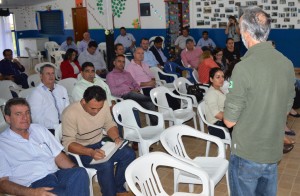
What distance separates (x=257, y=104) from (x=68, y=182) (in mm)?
1572

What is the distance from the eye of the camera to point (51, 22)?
15.1m

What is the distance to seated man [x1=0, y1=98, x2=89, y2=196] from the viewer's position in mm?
2500

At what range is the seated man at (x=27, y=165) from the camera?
8.20 feet

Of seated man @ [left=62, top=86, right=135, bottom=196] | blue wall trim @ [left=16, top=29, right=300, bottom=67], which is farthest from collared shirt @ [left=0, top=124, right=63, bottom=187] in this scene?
blue wall trim @ [left=16, top=29, right=300, bottom=67]

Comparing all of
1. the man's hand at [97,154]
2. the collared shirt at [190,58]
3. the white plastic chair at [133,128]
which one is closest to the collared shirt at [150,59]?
the collared shirt at [190,58]

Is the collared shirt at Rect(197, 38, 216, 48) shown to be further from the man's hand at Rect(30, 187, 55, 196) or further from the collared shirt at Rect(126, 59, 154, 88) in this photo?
the man's hand at Rect(30, 187, 55, 196)

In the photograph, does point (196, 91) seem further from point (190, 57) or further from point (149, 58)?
point (190, 57)

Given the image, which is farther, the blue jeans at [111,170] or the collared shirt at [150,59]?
the collared shirt at [150,59]

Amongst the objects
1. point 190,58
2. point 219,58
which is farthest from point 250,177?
point 190,58

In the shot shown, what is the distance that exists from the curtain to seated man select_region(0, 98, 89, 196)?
13050 millimetres

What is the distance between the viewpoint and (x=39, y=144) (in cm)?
273

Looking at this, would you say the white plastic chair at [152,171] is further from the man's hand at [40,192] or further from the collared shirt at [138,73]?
the collared shirt at [138,73]

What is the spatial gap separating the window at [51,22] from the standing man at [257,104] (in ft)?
45.0

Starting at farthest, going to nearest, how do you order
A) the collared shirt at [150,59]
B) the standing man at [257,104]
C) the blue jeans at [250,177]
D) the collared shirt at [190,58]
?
the collared shirt at [190,58] → the collared shirt at [150,59] → the blue jeans at [250,177] → the standing man at [257,104]
